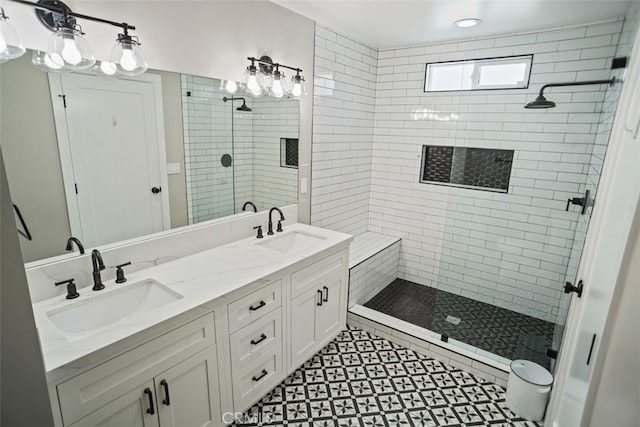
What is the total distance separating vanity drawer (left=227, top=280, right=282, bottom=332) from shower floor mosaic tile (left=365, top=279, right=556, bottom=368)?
1432 millimetres

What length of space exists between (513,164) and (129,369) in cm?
317

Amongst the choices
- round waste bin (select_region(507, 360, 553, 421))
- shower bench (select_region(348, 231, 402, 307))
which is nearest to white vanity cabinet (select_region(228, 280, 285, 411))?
shower bench (select_region(348, 231, 402, 307))

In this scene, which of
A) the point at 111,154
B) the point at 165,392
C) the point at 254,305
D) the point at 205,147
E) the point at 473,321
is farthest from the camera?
the point at 473,321

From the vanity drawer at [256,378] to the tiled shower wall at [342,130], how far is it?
132 centimetres

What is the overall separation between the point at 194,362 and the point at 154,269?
1.90 feet

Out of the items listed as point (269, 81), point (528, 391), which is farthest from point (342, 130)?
point (528, 391)

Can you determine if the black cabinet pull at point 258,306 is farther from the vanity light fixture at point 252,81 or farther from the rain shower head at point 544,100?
the rain shower head at point 544,100

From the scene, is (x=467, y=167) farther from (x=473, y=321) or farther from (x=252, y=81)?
(x=252, y=81)

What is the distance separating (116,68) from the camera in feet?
5.08

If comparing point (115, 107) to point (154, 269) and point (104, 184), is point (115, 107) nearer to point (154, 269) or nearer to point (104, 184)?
point (104, 184)

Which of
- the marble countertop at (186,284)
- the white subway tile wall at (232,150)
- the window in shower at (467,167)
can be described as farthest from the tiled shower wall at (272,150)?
the window in shower at (467,167)

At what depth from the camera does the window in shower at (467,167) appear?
9.95ft

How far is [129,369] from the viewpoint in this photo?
1283mm

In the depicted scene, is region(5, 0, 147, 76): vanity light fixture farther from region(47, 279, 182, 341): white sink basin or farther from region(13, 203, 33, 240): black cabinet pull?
region(47, 279, 182, 341): white sink basin
